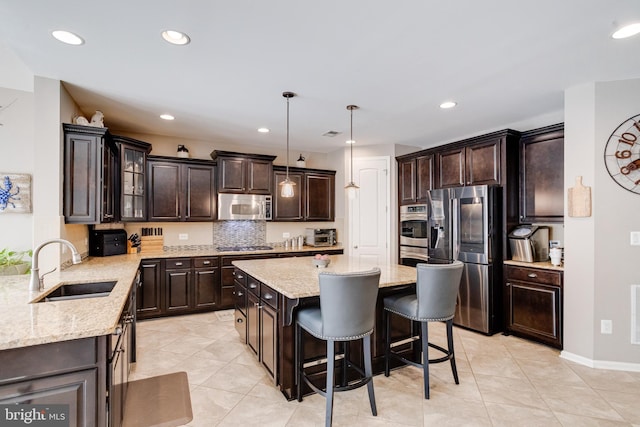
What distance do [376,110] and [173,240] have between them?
3.55 meters

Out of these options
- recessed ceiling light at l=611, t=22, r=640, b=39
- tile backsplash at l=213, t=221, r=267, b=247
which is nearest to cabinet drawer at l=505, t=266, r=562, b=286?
recessed ceiling light at l=611, t=22, r=640, b=39

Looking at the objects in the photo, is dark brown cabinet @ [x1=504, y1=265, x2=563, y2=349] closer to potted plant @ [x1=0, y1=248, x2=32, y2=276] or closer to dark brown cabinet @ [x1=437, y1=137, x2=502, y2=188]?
dark brown cabinet @ [x1=437, y1=137, x2=502, y2=188]

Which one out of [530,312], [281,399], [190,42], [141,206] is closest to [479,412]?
[281,399]

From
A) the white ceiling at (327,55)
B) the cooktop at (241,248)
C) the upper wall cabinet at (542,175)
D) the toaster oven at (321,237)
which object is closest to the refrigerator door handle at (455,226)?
the upper wall cabinet at (542,175)

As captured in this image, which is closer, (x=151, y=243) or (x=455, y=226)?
(x=455, y=226)

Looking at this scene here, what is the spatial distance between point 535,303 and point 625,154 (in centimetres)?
167

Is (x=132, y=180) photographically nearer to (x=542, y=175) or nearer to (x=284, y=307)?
(x=284, y=307)

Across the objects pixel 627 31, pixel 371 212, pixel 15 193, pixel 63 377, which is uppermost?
pixel 627 31

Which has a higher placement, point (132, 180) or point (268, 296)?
point (132, 180)

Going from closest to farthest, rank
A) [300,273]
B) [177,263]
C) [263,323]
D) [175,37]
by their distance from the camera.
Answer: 1. [175,37]
2. [263,323]
3. [300,273]
4. [177,263]

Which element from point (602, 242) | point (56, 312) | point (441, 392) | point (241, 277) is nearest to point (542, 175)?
point (602, 242)

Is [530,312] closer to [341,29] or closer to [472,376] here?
[472,376]

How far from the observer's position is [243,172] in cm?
503

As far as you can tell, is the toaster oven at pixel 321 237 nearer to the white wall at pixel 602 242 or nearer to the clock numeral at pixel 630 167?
the white wall at pixel 602 242
